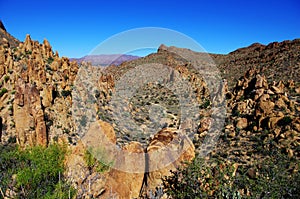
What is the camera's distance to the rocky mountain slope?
14.4 metres

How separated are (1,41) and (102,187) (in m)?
34.2

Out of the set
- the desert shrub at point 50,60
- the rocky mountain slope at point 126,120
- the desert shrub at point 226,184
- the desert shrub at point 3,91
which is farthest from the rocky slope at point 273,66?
the desert shrub at point 3,91

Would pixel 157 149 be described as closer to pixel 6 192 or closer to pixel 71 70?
pixel 6 192

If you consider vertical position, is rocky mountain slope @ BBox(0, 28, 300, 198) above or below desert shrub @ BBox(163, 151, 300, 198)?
above

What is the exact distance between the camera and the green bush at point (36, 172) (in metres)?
13.9

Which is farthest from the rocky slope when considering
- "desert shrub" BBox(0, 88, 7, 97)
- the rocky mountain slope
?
"desert shrub" BBox(0, 88, 7, 97)

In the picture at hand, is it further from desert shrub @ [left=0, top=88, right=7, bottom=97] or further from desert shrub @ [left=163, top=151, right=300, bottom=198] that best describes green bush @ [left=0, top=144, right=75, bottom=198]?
desert shrub @ [left=0, top=88, right=7, bottom=97]

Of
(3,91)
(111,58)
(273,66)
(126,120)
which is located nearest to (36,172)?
(111,58)

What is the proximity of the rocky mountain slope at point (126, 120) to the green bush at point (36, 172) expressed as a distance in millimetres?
554

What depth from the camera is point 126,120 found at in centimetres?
2869

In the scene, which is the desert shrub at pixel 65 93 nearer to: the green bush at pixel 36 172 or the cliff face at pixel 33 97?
the cliff face at pixel 33 97

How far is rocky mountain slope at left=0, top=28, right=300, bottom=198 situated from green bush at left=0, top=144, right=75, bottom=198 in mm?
554

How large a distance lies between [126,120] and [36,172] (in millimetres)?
14950

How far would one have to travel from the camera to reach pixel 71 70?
36031mm
